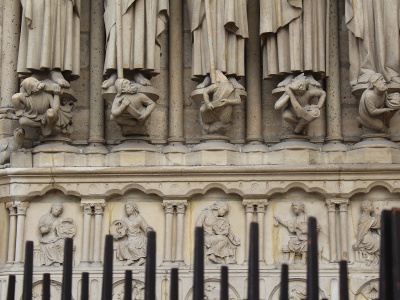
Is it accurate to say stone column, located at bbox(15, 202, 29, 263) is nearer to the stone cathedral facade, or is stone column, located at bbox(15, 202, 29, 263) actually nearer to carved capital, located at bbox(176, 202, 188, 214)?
the stone cathedral facade

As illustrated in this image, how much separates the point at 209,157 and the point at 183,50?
1200mm

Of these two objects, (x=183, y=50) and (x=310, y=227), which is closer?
(x=310, y=227)

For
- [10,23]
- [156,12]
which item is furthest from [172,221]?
[10,23]

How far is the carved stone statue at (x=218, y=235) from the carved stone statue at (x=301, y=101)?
1.03 m

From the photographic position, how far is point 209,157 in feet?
25.0

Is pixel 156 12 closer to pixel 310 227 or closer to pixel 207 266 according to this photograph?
pixel 207 266

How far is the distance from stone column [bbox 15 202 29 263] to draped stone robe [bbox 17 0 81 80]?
126 cm

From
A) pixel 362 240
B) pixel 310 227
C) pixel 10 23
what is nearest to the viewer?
pixel 310 227

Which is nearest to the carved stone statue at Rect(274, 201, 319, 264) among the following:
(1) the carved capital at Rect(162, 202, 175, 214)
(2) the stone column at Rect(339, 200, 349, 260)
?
(2) the stone column at Rect(339, 200, 349, 260)

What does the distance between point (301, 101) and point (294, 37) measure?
0.60 meters

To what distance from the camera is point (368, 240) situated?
7289mm

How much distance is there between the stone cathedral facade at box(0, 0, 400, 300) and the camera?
291 inches

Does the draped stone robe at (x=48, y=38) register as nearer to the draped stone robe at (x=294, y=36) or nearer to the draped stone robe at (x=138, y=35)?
the draped stone robe at (x=138, y=35)

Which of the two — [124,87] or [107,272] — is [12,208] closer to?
[124,87]
